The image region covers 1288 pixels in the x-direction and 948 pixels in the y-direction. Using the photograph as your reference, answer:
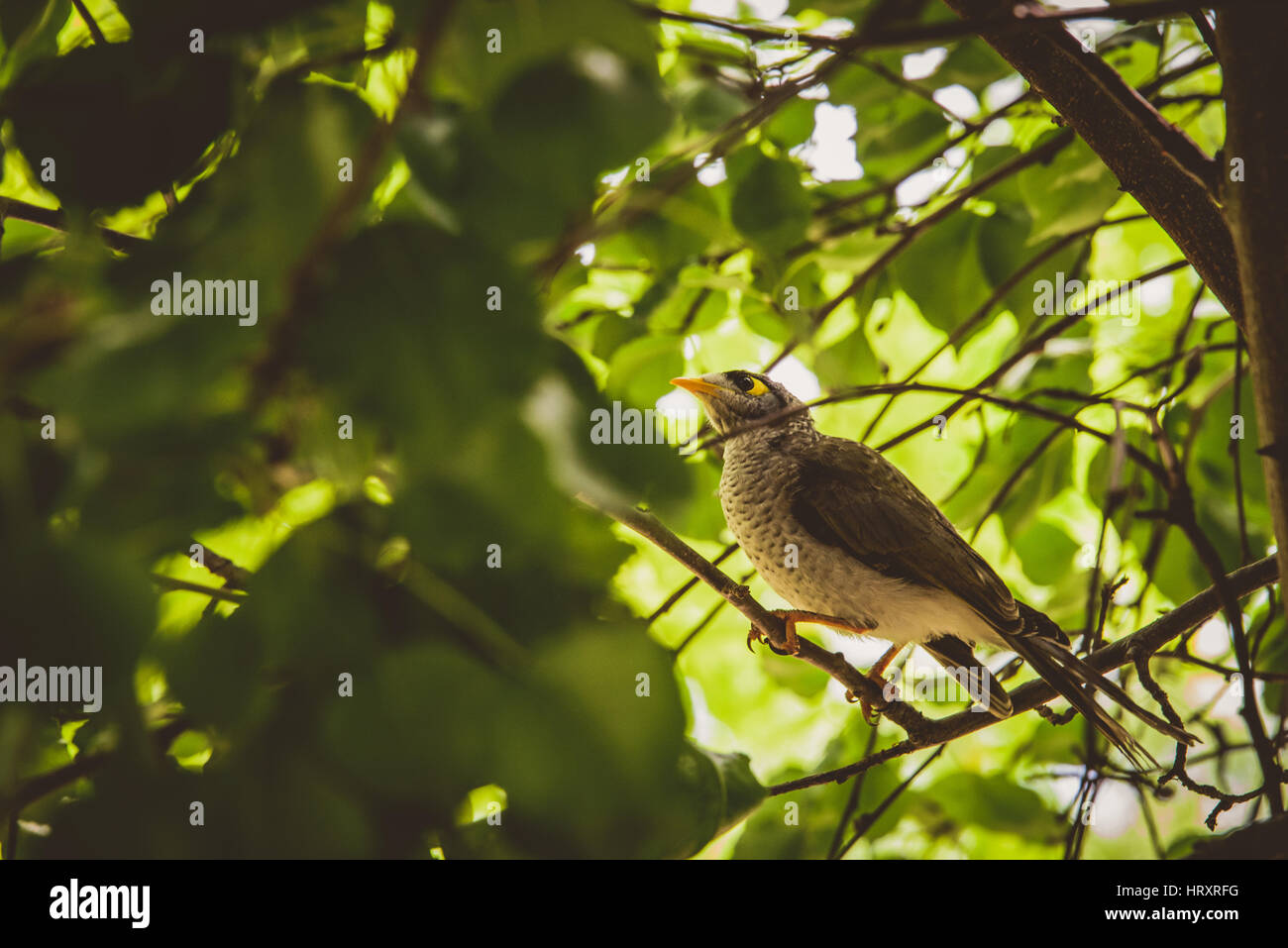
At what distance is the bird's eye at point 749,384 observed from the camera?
3.78m

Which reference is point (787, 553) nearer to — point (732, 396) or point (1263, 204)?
point (732, 396)

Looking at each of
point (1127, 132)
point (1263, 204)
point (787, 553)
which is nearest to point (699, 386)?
point (787, 553)

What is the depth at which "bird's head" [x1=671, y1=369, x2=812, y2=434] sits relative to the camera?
3.56 meters

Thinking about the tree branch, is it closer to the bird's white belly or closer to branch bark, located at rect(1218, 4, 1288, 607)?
branch bark, located at rect(1218, 4, 1288, 607)

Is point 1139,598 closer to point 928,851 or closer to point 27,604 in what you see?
point 928,851

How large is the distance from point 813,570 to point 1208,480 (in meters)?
1.22

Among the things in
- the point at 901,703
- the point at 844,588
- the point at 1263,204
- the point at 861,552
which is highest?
the point at 1263,204

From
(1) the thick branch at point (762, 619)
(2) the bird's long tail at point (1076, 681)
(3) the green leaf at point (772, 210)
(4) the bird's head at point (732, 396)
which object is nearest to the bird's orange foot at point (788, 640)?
(1) the thick branch at point (762, 619)

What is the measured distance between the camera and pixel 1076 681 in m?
2.41

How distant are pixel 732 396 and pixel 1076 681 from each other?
1708mm

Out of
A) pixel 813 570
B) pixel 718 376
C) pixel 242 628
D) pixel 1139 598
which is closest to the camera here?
pixel 242 628

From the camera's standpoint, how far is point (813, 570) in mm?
3254
